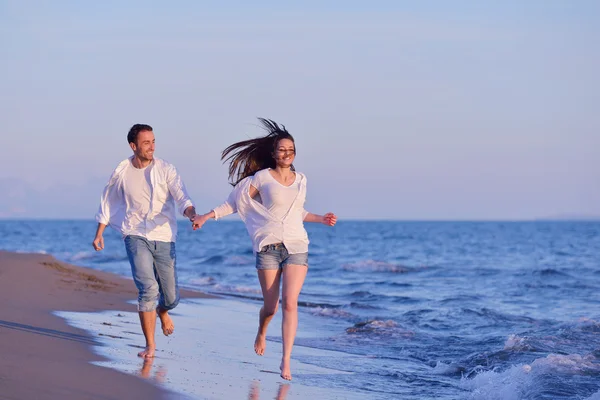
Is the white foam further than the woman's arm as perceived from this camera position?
No

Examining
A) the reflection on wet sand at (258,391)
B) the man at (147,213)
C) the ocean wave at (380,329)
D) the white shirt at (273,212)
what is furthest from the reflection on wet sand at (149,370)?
the ocean wave at (380,329)

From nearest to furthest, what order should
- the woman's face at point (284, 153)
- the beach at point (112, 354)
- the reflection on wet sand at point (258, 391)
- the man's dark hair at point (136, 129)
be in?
1. the beach at point (112, 354)
2. the reflection on wet sand at point (258, 391)
3. the woman's face at point (284, 153)
4. the man's dark hair at point (136, 129)

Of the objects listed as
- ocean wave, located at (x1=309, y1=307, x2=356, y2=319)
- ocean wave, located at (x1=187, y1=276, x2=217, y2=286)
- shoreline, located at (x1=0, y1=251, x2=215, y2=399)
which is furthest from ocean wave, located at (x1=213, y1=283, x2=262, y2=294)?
shoreline, located at (x1=0, y1=251, x2=215, y2=399)

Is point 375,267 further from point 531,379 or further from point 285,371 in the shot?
point 285,371

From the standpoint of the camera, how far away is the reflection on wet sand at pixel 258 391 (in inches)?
227

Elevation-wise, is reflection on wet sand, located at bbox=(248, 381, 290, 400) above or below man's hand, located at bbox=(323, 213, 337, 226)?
below

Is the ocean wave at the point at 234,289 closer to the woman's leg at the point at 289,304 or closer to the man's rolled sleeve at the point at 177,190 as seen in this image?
the man's rolled sleeve at the point at 177,190

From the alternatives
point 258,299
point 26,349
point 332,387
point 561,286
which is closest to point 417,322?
point 258,299

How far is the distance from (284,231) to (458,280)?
17.3m

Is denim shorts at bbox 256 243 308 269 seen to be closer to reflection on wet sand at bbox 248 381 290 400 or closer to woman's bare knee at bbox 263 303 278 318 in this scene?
woman's bare knee at bbox 263 303 278 318

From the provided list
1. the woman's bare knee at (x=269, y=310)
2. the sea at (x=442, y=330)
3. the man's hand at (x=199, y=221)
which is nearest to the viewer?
the man's hand at (x=199, y=221)

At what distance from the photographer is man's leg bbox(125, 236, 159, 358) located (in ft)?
22.3

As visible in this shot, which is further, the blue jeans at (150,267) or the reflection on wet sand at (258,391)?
the blue jeans at (150,267)

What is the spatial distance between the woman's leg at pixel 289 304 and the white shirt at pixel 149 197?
1094 mm
